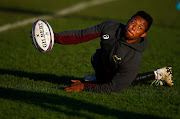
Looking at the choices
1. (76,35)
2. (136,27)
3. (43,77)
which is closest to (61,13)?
(43,77)

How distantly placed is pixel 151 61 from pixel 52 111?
516cm

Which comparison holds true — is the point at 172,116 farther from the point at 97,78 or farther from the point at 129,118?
the point at 97,78

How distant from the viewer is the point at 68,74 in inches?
294

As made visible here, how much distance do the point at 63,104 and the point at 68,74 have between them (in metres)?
2.60

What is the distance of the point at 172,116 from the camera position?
Result: 4.68 meters

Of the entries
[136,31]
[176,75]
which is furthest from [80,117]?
[176,75]

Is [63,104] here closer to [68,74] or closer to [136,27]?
[136,27]

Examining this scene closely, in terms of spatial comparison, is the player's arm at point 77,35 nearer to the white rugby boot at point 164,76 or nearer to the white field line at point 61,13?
the white rugby boot at point 164,76

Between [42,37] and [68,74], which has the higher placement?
[42,37]

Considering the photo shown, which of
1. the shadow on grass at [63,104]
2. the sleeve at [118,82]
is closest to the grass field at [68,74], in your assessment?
the shadow on grass at [63,104]

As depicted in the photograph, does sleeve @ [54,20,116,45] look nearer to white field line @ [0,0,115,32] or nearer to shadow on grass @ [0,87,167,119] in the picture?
shadow on grass @ [0,87,167,119]

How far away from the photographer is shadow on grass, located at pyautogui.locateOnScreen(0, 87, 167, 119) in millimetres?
4602

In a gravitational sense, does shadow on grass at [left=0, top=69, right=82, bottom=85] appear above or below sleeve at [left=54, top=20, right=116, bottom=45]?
below

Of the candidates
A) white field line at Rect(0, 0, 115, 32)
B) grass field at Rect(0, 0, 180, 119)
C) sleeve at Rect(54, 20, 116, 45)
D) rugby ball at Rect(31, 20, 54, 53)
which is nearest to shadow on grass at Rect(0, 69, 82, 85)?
grass field at Rect(0, 0, 180, 119)
